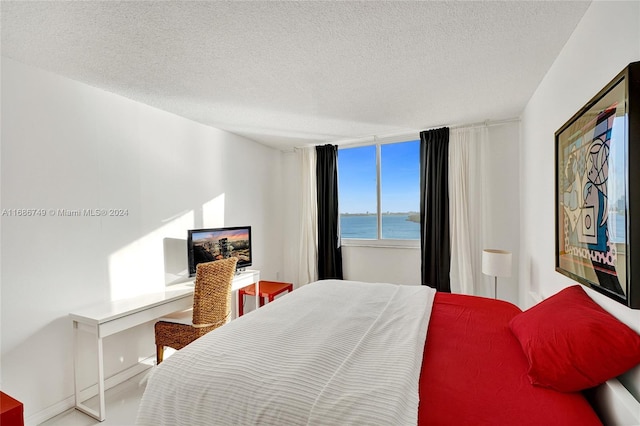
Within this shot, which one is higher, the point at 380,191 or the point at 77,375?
the point at 380,191

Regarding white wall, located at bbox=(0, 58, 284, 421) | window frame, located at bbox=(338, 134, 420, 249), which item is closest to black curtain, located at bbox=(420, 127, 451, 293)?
window frame, located at bbox=(338, 134, 420, 249)

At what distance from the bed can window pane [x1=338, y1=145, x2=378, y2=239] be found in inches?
110

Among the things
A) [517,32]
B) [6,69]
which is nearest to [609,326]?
[517,32]

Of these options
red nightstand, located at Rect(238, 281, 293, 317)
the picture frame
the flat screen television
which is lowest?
red nightstand, located at Rect(238, 281, 293, 317)

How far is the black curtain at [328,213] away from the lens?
447cm

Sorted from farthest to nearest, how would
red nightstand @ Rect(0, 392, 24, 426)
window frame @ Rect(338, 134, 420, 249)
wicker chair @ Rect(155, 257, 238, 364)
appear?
1. window frame @ Rect(338, 134, 420, 249)
2. wicker chair @ Rect(155, 257, 238, 364)
3. red nightstand @ Rect(0, 392, 24, 426)

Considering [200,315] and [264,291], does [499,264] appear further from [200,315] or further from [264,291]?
[200,315]

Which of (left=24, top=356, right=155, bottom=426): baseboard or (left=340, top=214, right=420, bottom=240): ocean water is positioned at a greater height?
(left=340, top=214, right=420, bottom=240): ocean water

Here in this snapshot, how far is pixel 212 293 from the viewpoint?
2.55 metres

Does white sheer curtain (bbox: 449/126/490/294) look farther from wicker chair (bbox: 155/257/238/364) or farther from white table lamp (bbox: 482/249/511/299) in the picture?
wicker chair (bbox: 155/257/238/364)

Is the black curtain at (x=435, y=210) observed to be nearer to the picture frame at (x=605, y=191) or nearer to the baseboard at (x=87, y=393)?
the picture frame at (x=605, y=191)

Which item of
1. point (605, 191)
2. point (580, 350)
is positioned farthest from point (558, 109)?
point (580, 350)

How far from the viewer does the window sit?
4.21 meters

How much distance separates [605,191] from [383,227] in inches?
122
